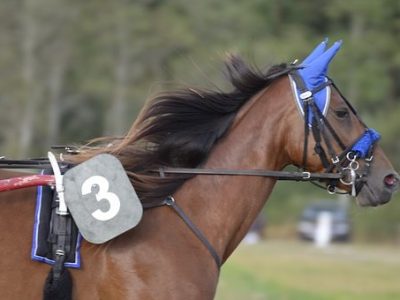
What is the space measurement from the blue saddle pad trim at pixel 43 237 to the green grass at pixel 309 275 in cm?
680

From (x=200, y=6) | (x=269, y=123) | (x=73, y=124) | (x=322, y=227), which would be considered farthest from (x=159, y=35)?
(x=269, y=123)

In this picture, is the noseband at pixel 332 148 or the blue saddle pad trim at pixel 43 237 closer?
the blue saddle pad trim at pixel 43 237

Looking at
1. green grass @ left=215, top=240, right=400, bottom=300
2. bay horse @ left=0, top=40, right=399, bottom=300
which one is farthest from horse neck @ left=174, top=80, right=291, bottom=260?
green grass @ left=215, top=240, right=400, bottom=300

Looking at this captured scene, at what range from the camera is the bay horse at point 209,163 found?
5285 millimetres

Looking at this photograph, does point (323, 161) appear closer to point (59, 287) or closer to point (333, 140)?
point (333, 140)

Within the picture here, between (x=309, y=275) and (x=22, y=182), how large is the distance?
469 inches

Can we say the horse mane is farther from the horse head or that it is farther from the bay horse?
the horse head

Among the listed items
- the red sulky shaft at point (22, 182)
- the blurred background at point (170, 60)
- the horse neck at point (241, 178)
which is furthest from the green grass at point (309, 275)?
the red sulky shaft at point (22, 182)

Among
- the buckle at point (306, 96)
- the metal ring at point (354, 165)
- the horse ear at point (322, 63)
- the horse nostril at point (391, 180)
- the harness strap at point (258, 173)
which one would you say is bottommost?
the horse nostril at point (391, 180)

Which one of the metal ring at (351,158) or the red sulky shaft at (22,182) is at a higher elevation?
the metal ring at (351,158)

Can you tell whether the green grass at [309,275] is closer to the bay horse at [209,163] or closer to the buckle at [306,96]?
the bay horse at [209,163]

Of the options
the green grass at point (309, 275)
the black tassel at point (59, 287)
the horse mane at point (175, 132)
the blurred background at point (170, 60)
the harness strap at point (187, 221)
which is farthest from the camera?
Result: the blurred background at point (170, 60)

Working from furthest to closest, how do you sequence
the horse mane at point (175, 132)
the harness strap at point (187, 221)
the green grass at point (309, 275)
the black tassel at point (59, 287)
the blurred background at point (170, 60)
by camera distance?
the blurred background at point (170, 60)
the green grass at point (309, 275)
the horse mane at point (175, 132)
the harness strap at point (187, 221)
the black tassel at point (59, 287)

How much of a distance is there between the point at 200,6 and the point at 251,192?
41.1 meters
